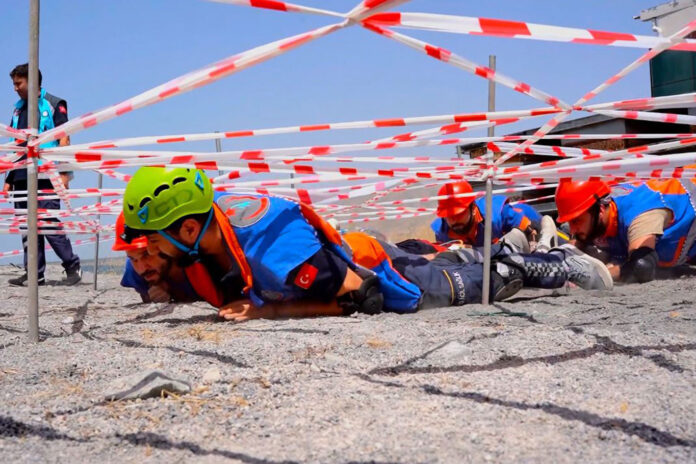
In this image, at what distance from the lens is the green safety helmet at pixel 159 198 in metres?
3.23

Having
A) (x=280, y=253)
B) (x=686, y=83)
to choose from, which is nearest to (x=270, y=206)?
(x=280, y=253)

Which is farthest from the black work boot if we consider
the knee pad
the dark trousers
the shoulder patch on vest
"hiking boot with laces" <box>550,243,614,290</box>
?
the dark trousers

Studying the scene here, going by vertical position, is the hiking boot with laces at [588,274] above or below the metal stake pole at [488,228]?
below

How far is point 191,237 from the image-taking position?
3.36 meters

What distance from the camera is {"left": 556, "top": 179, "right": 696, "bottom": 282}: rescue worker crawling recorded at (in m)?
5.29

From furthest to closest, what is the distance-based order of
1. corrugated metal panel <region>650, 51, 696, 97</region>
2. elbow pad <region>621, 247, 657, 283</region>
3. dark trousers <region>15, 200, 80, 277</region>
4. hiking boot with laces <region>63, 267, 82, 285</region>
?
corrugated metal panel <region>650, 51, 696, 97</region> < hiking boot with laces <region>63, 267, 82, 285</region> < dark trousers <region>15, 200, 80, 277</region> < elbow pad <region>621, 247, 657, 283</region>

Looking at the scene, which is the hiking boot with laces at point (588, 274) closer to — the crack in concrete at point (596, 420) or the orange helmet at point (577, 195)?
the orange helmet at point (577, 195)

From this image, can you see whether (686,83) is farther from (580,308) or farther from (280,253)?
(280,253)

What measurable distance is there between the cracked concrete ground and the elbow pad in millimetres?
2124

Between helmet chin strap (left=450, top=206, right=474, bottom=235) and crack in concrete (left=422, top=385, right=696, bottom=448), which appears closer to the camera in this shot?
crack in concrete (left=422, top=385, right=696, bottom=448)

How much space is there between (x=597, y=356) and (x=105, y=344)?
1.74 meters

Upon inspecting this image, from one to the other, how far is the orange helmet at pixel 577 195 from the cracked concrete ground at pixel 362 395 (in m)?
2.34

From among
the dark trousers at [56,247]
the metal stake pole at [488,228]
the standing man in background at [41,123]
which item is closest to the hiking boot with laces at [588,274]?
the metal stake pole at [488,228]

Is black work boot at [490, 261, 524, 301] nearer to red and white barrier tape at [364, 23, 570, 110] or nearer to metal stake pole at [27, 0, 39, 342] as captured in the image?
red and white barrier tape at [364, 23, 570, 110]
